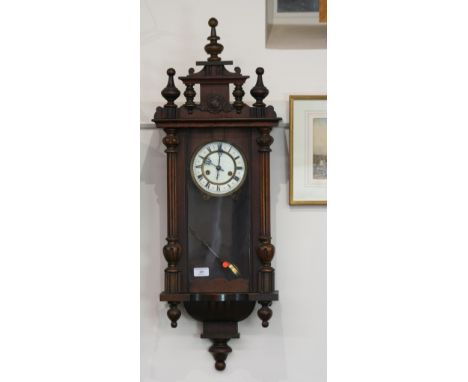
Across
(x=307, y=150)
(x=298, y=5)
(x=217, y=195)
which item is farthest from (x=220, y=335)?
(x=298, y=5)

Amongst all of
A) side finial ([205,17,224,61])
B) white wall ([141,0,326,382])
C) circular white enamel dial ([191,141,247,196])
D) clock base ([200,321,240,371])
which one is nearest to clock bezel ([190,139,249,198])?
circular white enamel dial ([191,141,247,196])

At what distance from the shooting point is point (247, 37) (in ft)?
7.79

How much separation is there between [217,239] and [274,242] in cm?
20

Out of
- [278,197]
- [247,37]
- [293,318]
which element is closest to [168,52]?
[247,37]

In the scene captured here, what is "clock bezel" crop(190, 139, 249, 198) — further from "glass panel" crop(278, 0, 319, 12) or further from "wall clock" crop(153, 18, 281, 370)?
"glass panel" crop(278, 0, 319, 12)

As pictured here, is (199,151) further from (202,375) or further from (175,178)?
(202,375)

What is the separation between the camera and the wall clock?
2.23m

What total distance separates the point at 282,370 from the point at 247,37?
110 cm

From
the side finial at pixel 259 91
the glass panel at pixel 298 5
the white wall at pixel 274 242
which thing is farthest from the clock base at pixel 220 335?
the glass panel at pixel 298 5

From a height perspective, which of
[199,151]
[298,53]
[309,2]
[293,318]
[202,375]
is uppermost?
[309,2]

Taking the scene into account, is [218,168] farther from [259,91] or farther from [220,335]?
[220,335]

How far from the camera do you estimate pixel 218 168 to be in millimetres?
2262

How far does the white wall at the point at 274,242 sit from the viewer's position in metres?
2.36

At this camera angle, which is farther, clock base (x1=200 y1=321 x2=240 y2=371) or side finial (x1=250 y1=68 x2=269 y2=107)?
clock base (x1=200 y1=321 x2=240 y2=371)
